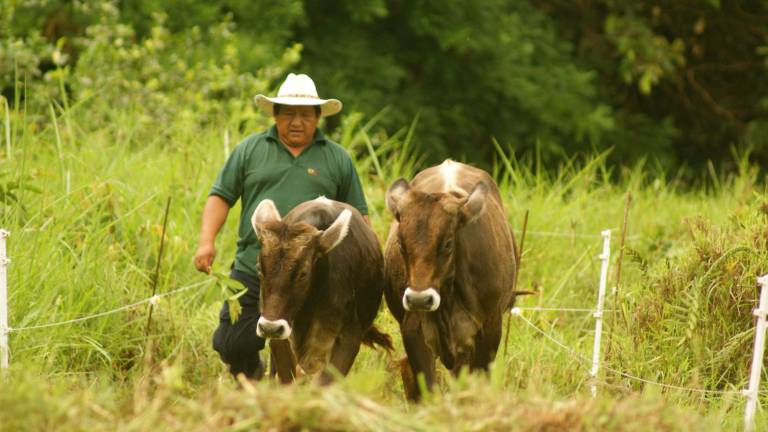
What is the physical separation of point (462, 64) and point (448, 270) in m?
11.3

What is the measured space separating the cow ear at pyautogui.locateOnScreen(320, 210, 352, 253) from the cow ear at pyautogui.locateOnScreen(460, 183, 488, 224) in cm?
64

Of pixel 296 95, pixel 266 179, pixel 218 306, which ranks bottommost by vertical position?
pixel 218 306

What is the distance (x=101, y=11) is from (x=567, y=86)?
7232mm

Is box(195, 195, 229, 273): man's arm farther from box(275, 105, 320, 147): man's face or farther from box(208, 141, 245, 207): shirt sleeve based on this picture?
box(275, 105, 320, 147): man's face

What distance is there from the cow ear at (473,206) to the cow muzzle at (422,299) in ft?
1.74

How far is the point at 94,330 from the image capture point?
7781mm

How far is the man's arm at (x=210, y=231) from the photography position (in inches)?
274

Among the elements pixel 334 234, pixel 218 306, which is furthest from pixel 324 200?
pixel 218 306

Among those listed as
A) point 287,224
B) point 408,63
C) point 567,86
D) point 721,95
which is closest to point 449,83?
point 408,63

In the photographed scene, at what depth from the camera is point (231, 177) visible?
7.23 metres

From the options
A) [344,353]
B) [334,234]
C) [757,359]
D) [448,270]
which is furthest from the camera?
[344,353]

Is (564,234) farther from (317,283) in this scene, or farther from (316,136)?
(317,283)

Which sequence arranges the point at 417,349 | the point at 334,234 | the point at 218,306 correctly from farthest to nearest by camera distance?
1. the point at 218,306
2. the point at 417,349
3. the point at 334,234

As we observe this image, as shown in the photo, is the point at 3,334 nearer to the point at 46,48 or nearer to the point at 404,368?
the point at 404,368
